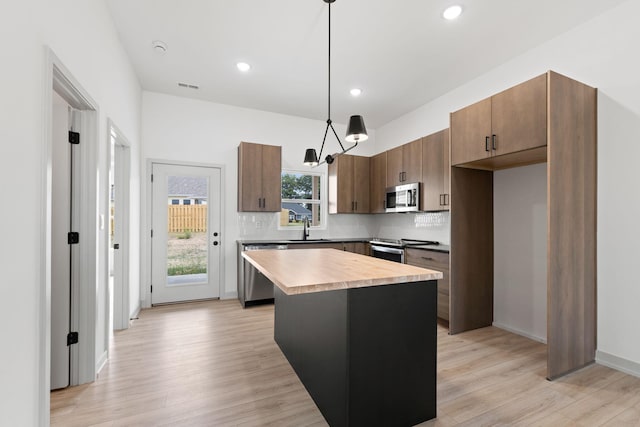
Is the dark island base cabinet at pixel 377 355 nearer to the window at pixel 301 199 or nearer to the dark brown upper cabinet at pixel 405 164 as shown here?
the dark brown upper cabinet at pixel 405 164

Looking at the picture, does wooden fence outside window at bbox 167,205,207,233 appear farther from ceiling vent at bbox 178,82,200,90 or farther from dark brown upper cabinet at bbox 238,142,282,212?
ceiling vent at bbox 178,82,200,90

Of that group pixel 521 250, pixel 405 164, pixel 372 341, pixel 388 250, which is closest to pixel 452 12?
pixel 405 164

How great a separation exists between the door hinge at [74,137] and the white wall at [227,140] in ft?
6.69

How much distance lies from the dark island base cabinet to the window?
3.23 m

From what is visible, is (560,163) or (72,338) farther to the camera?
(560,163)

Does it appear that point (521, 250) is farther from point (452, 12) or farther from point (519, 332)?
point (452, 12)

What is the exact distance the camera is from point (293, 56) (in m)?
3.24

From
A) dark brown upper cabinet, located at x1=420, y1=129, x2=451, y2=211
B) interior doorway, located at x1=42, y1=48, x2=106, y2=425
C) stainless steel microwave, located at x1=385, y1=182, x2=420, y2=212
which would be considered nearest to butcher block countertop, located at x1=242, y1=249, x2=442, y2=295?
interior doorway, located at x1=42, y1=48, x2=106, y2=425

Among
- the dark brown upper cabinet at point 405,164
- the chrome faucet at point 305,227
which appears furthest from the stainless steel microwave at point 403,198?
the chrome faucet at point 305,227

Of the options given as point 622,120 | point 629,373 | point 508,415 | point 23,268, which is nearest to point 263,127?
point 23,268

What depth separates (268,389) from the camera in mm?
2139

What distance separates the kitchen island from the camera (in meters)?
1.57

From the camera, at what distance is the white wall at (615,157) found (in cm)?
237

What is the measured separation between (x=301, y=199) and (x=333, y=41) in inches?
108
